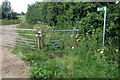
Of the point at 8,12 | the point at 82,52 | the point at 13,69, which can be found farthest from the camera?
the point at 8,12

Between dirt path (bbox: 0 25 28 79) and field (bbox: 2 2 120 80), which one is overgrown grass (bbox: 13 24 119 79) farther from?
dirt path (bbox: 0 25 28 79)

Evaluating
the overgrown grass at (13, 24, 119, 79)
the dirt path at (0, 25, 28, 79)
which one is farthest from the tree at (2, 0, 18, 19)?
the overgrown grass at (13, 24, 119, 79)

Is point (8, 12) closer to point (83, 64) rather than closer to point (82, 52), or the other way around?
point (82, 52)

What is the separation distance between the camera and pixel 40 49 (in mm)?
4797

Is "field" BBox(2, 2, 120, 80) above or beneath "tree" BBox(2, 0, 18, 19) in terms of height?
beneath

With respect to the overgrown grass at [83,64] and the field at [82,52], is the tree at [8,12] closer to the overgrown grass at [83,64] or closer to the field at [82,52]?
the field at [82,52]

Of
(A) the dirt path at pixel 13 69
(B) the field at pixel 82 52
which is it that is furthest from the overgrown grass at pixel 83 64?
(A) the dirt path at pixel 13 69

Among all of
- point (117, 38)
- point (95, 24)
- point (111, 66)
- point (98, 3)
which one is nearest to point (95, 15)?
point (95, 24)

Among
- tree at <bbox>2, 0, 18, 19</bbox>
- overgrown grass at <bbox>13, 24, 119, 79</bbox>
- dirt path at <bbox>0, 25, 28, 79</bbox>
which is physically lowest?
dirt path at <bbox>0, 25, 28, 79</bbox>

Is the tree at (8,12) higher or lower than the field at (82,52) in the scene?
higher

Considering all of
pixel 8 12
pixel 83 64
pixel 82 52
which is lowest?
pixel 83 64

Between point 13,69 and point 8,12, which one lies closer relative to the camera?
point 13,69

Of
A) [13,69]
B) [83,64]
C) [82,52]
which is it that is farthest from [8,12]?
[83,64]

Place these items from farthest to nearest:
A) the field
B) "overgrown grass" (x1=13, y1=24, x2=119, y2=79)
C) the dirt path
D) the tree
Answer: the tree
the dirt path
the field
"overgrown grass" (x1=13, y1=24, x2=119, y2=79)
